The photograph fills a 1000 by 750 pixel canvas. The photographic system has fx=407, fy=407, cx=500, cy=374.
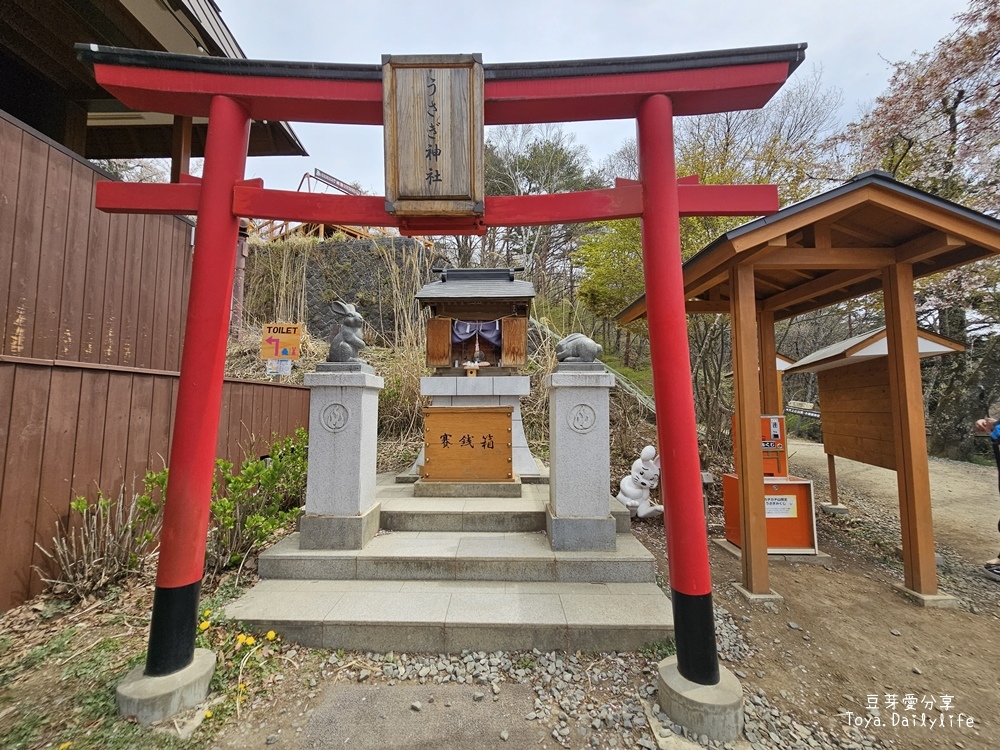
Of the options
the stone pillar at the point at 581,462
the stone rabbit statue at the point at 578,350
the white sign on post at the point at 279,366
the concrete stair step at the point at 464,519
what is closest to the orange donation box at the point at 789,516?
the stone pillar at the point at 581,462

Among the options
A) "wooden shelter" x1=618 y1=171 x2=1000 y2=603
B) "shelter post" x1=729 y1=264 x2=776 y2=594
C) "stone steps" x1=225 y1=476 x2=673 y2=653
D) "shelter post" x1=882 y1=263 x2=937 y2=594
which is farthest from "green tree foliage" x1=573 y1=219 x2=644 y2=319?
"stone steps" x1=225 y1=476 x2=673 y2=653

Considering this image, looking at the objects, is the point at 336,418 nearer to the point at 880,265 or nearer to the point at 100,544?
the point at 100,544

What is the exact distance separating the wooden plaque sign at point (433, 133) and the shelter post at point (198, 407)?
1.00 m

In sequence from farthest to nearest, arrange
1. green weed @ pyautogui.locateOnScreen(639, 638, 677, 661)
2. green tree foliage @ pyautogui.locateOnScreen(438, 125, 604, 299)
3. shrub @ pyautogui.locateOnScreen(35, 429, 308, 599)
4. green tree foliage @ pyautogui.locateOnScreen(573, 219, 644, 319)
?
green tree foliage @ pyautogui.locateOnScreen(438, 125, 604, 299) → green tree foliage @ pyautogui.locateOnScreen(573, 219, 644, 319) → shrub @ pyautogui.locateOnScreen(35, 429, 308, 599) → green weed @ pyautogui.locateOnScreen(639, 638, 677, 661)

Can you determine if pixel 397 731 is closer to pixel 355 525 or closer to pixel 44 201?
pixel 355 525

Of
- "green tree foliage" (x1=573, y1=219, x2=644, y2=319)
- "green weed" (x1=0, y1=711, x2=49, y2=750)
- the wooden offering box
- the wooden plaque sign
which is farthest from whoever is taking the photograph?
"green tree foliage" (x1=573, y1=219, x2=644, y2=319)

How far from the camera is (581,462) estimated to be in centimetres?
355

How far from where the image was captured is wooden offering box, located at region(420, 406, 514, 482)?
4840 mm

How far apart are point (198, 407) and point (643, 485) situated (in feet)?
15.3

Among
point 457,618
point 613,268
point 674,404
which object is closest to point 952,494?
point 613,268

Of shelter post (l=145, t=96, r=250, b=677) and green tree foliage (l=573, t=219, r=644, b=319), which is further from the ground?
green tree foliage (l=573, t=219, r=644, b=319)

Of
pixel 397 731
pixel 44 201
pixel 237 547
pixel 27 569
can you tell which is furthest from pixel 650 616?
pixel 44 201

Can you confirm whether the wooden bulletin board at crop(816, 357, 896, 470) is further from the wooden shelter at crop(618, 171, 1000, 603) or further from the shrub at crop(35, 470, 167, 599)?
the shrub at crop(35, 470, 167, 599)

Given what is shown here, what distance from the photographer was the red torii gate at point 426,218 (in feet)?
7.45
